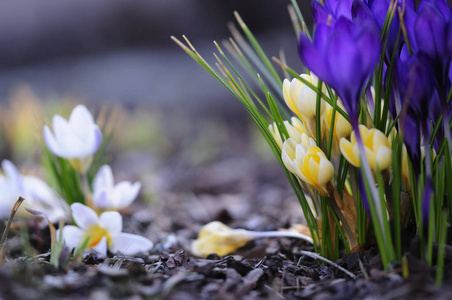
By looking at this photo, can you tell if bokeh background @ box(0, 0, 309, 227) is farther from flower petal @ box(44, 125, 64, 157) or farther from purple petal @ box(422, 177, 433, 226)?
purple petal @ box(422, 177, 433, 226)

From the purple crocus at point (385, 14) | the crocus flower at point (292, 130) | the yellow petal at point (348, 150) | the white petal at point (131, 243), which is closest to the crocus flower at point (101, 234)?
the white petal at point (131, 243)

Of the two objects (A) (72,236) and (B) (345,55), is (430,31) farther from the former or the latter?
(A) (72,236)

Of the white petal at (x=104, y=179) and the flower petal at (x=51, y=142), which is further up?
the flower petal at (x=51, y=142)

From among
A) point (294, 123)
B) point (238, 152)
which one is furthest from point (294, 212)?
point (238, 152)

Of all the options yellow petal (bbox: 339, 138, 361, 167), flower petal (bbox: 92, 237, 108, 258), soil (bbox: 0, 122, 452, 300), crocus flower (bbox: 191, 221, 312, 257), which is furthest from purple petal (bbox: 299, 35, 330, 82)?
flower petal (bbox: 92, 237, 108, 258)

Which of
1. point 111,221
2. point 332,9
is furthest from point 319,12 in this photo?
point 111,221

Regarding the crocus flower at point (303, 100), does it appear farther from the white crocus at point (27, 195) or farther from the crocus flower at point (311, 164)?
the white crocus at point (27, 195)
